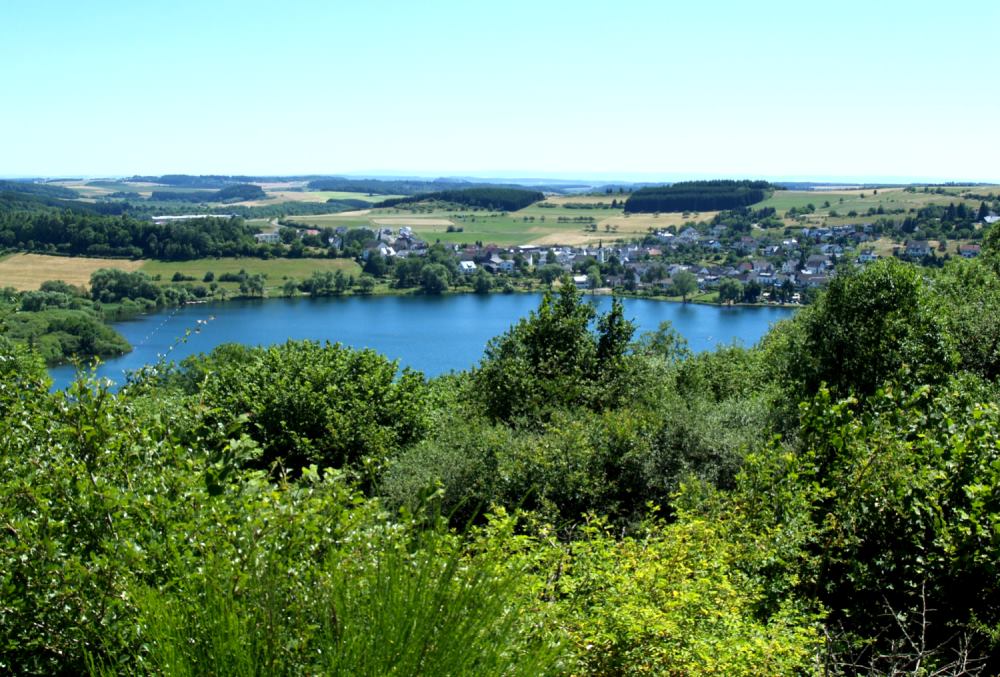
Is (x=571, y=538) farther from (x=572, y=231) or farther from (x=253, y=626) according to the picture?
(x=572, y=231)

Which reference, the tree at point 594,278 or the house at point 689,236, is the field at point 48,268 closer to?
the tree at point 594,278

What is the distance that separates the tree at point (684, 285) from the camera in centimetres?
8331

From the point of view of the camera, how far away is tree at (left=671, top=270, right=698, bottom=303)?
8331 cm

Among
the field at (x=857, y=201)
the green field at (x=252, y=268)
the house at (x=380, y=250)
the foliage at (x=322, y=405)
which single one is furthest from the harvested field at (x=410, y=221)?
the foliage at (x=322, y=405)

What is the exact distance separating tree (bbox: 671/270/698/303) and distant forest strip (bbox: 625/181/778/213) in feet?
236

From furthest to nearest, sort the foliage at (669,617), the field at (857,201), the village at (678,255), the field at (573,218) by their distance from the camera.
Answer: the field at (573,218), the field at (857,201), the village at (678,255), the foliage at (669,617)

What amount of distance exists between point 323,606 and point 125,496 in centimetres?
162

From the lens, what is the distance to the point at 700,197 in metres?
159

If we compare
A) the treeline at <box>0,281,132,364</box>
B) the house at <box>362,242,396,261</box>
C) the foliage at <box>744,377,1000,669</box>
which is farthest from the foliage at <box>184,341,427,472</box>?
the house at <box>362,242,396,261</box>

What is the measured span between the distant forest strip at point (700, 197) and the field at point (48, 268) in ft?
342

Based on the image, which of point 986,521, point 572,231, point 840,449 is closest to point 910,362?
point 840,449

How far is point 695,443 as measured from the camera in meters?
12.2

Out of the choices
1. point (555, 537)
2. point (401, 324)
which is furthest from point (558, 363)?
point (401, 324)

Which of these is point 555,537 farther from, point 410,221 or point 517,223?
point 410,221
